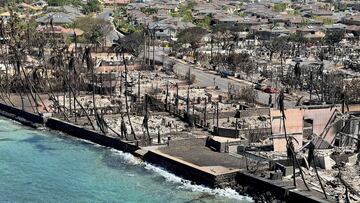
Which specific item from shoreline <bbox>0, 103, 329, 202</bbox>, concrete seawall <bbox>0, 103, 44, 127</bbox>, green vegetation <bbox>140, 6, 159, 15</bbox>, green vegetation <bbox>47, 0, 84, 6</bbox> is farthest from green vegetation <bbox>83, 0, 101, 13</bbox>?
shoreline <bbox>0, 103, 329, 202</bbox>

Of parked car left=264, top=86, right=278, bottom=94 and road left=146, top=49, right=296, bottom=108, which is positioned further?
parked car left=264, top=86, right=278, bottom=94

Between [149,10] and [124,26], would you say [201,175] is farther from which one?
[149,10]

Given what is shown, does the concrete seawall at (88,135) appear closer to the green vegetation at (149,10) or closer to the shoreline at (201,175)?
the shoreline at (201,175)

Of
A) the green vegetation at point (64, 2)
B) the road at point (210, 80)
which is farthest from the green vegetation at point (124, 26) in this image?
the road at point (210, 80)

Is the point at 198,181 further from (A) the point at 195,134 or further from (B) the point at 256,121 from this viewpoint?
(B) the point at 256,121

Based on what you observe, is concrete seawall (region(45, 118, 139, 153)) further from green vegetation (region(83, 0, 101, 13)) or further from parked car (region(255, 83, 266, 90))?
green vegetation (region(83, 0, 101, 13))

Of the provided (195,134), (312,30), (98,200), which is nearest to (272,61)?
(312,30)
